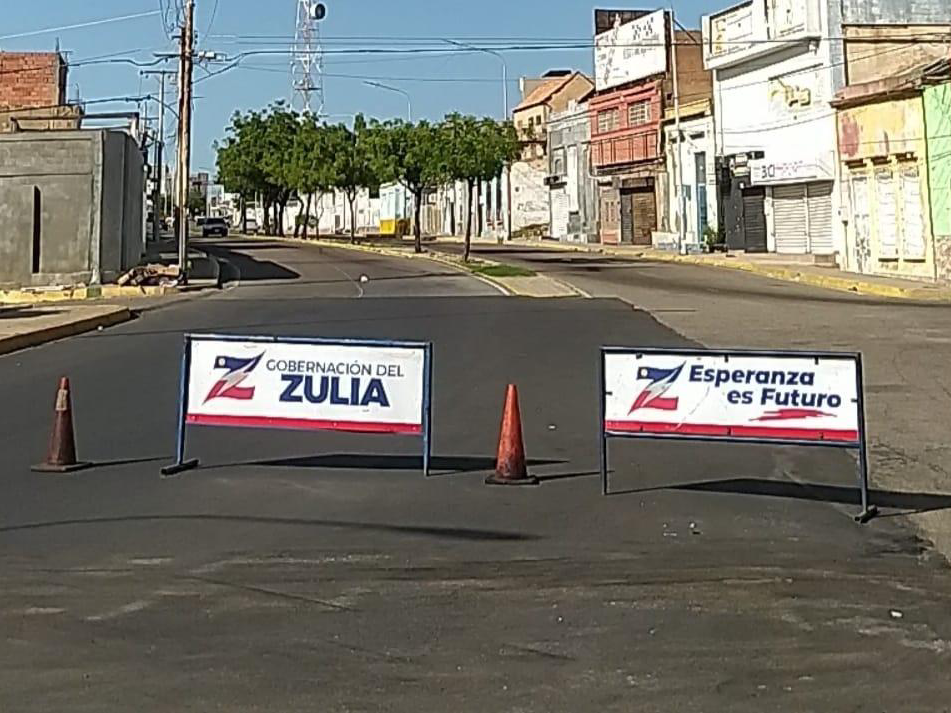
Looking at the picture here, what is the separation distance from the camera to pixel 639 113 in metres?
63.3

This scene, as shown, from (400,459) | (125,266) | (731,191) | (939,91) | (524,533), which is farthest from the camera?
(731,191)

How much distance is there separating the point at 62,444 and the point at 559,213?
2655 inches

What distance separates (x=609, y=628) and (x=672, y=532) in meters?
2.14

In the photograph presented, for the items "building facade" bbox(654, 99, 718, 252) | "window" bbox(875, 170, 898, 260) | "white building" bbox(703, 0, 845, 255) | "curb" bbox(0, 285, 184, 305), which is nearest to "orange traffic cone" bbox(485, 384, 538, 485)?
"curb" bbox(0, 285, 184, 305)

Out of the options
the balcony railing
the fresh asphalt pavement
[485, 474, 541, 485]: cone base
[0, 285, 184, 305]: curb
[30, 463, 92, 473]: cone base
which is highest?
the balcony railing

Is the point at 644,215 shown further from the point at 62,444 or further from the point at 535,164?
the point at 62,444

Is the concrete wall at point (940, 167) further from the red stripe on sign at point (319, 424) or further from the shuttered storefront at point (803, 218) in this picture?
the red stripe on sign at point (319, 424)

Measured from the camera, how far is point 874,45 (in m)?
44.1

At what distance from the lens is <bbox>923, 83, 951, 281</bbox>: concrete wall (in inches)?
1332

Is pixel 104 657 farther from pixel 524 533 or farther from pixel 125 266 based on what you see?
pixel 125 266

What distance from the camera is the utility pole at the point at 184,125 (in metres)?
36.4

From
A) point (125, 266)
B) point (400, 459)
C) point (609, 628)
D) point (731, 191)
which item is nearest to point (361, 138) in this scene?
point (731, 191)

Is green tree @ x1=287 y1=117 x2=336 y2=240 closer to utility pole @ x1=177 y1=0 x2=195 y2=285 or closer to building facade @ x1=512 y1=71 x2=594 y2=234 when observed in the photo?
building facade @ x1=512 y1=71 x2=594 y2=234

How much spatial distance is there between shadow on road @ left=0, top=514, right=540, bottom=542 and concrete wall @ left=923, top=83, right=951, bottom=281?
28.4m
